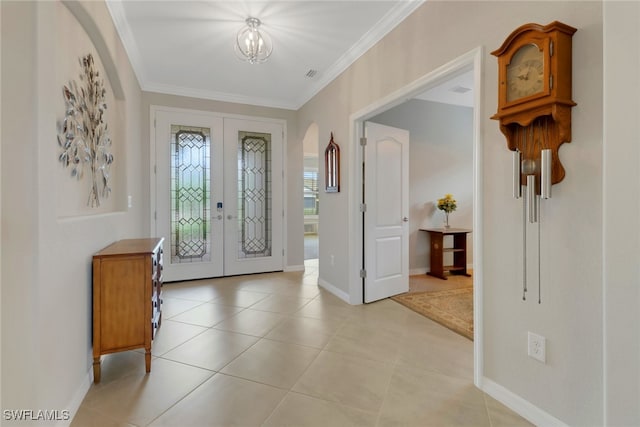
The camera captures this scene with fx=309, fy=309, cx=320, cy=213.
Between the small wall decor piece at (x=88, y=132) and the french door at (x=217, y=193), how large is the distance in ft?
5.82

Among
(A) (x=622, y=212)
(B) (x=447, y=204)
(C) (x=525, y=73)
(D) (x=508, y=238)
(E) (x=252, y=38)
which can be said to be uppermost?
(E) (x=252, y=38)

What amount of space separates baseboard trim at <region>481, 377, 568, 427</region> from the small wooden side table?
284cm

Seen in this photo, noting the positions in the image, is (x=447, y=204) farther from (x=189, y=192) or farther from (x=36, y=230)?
(x=36, y=230)

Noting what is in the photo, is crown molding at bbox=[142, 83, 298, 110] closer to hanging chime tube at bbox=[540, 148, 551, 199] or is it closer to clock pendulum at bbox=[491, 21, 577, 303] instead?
clock pendulum at bbox=[491, 21, 577, 303]

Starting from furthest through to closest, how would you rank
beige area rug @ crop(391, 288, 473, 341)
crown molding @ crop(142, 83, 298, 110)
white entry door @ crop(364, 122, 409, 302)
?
crown molding @ crop(142, 83, 298, 110) → white entry door @ crop(364, 122, 409, 302) → beige area rug @ crop(391, 288, 473, 341)

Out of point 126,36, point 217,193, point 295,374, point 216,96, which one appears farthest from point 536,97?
point 216,96

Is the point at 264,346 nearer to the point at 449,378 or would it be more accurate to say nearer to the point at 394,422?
the point at 394,422

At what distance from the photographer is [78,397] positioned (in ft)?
5.74

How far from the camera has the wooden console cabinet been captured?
6.43 feet

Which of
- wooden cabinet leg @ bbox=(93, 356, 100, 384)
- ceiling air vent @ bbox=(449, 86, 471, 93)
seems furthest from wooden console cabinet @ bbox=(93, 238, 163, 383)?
ceiling air vent @ bbox=(449, 86, 471, 93)

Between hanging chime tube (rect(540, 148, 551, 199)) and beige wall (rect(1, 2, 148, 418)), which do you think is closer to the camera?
beige wall (rect(1, 2, 148, 418))

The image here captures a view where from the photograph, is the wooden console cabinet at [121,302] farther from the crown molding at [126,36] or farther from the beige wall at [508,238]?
the crown molding at [126,36]

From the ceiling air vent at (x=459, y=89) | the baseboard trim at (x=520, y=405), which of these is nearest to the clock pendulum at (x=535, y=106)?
Result: the baseboard trim at (x=520, y=405)

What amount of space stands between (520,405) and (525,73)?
1761 millimetres
